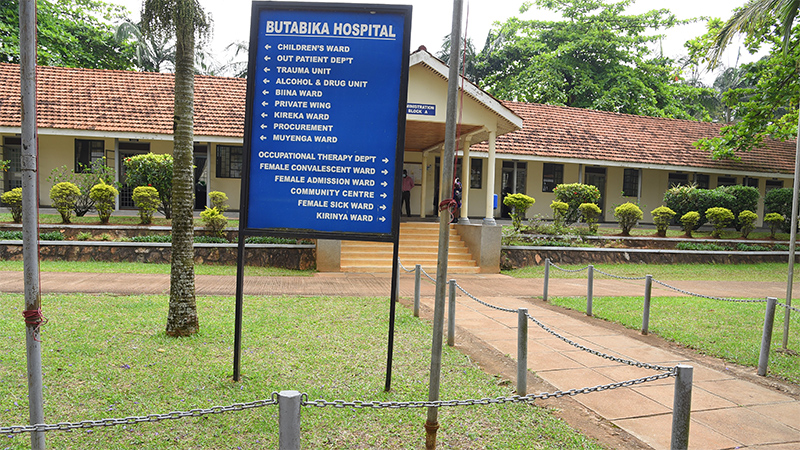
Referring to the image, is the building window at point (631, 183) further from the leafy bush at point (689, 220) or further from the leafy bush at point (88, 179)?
the leafy bush at point (88, 179)

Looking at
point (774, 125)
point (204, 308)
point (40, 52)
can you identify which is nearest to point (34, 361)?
point (204, 308)

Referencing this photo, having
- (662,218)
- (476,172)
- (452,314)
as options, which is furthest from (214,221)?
(662,218)

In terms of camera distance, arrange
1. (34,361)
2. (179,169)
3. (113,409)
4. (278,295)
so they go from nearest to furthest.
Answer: (34,361), (113,409), (179,169), (278,295)

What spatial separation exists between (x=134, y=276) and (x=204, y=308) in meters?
3.82

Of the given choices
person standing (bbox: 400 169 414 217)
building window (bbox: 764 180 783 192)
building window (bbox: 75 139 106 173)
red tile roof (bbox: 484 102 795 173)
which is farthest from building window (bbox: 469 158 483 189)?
building window (bbox: 764 180 783 192)

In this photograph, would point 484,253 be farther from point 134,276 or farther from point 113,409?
point 113,409

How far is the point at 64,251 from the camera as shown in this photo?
1255 centimetres

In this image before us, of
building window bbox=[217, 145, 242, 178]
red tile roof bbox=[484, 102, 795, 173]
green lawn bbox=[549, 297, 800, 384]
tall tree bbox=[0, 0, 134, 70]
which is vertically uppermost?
tall tree bbox=[0, 0, 134, 70]

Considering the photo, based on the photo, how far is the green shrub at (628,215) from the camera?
681 inches

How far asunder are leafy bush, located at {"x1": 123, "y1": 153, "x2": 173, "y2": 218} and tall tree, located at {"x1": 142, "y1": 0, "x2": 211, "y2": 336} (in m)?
9.92

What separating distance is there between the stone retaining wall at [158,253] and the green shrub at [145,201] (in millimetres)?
1666

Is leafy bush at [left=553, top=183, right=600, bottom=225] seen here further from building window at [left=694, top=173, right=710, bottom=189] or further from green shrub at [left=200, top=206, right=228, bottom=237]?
green shrub at [left=200, top=206, right=228, bottom=237]

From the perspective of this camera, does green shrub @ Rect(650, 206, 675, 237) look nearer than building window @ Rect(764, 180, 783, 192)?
Yes

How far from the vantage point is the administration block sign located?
454cm
